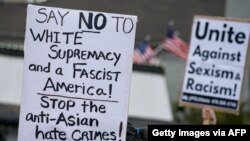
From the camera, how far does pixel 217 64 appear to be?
24.9ft

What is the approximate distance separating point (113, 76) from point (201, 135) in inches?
26.1

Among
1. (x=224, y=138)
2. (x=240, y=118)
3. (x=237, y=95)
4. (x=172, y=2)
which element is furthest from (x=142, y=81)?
(x=224, y=138)

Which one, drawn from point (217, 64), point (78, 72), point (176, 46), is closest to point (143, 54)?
point (176, 46)

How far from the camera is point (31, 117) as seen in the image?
14.5ft

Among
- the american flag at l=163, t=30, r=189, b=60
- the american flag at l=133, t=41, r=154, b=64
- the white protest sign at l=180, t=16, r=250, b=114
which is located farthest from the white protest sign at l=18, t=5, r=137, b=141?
the american flag at l=133, t=41, r=154, b=64

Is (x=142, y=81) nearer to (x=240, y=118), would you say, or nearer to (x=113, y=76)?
(x=240, y=118)

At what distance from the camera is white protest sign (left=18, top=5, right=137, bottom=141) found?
443 centimetres

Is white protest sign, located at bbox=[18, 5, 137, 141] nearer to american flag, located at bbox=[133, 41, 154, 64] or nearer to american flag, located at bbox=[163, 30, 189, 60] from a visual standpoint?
american flag, located at bbox=[163, 30, 189, 60]

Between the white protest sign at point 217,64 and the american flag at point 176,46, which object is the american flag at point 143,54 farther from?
the white protest sign at point 217,64

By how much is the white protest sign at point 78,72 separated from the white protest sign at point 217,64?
3.13m

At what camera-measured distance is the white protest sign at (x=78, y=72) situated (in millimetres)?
4430

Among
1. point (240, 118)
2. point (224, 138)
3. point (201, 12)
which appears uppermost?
point (201, 12)

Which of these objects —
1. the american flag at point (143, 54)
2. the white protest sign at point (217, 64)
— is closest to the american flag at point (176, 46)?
the american flag at point (143, 54)

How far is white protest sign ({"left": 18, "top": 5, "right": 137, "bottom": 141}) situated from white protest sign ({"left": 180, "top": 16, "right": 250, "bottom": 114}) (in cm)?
313
